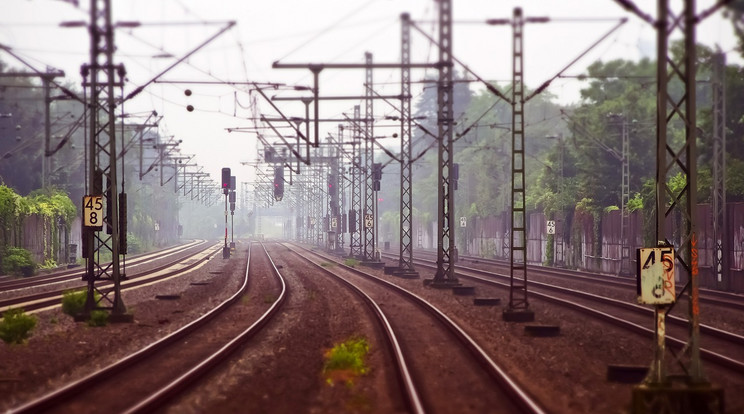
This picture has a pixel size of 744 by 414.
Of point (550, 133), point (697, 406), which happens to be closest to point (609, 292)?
point (697, 406)

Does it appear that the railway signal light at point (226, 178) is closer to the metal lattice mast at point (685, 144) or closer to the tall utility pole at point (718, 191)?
the tall utility pole at point (718, 191)

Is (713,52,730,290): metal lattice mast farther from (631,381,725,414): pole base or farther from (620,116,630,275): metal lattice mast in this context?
(631,381,725,414): pole base

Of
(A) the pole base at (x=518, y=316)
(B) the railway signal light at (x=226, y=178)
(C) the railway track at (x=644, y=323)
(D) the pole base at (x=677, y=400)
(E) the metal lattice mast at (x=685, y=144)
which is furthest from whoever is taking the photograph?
(B) the railway signal light at (x=226, y=178)

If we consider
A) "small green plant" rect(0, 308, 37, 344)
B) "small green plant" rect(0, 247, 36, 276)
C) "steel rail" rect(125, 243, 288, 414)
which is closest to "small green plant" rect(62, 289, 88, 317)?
"small green plant" rect(0, 308, 37, 344)

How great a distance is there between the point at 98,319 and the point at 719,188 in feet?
75.8

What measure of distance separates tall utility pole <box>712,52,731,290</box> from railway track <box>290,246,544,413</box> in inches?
506

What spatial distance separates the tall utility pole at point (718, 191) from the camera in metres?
30.5

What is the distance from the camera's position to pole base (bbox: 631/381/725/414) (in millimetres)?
10617

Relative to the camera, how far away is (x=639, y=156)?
175 feet

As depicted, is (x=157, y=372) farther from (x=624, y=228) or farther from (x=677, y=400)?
(x=624, y=228)

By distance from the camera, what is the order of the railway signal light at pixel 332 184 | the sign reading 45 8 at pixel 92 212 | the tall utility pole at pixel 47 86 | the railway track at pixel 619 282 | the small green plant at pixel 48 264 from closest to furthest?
the sign reading 45 8 at pixel 92 212, the tall utility pole at pixel 47 86, the railway track at pixel 619 282, the small green plant at pixel 48 264, the railway signal light at pixel 332 184

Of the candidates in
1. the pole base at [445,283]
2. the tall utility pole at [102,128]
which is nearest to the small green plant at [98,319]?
the tall utility pole at [102,128]

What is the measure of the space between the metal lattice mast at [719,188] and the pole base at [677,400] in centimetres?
2149

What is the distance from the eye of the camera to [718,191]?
31.4 meters
